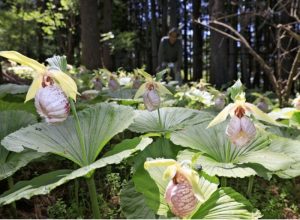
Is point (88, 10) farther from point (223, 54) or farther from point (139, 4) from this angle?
point (139, 4)

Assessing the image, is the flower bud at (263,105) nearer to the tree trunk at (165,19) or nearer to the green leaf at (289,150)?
the green leaf at (289,150)

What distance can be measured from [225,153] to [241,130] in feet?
1.08

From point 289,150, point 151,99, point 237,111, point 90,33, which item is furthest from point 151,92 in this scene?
point 90,33

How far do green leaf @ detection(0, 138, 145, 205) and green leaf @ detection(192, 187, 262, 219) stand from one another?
0.36 metres

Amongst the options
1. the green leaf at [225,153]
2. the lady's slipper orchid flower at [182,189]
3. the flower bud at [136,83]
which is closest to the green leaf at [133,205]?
the green leaf at [225,153]

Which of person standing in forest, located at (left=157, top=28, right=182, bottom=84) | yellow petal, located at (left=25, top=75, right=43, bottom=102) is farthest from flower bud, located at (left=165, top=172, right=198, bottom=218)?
person standing in forest, located at (left=157, top=28, right=182, bottom=84)

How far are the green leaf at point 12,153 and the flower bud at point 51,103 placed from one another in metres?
0.35

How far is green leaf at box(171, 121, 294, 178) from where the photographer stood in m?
1.66

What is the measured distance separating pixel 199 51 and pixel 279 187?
1380cm

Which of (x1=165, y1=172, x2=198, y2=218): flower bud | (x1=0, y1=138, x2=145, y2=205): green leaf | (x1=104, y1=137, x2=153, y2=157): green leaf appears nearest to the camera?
(x1=165, y1=172, x2=198, y2=218): flower bud

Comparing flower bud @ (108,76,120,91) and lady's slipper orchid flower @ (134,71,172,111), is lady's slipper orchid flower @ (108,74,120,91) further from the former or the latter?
lady's slipper orchid flower @ (134,71,172,111)

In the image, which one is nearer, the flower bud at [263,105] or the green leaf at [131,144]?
the green leaf at [131,144]

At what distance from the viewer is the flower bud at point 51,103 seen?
146 centimetres

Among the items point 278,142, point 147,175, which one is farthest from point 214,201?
point 278,142
